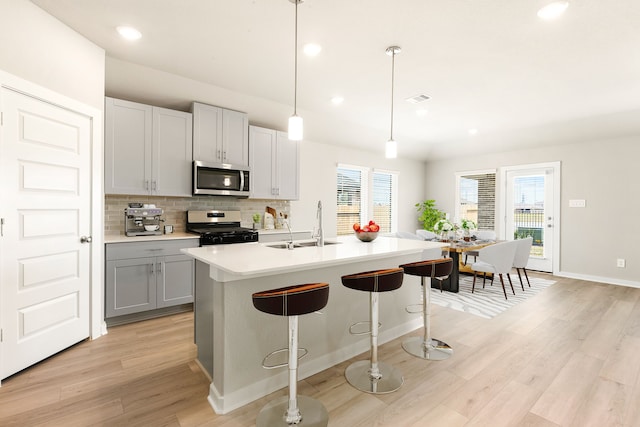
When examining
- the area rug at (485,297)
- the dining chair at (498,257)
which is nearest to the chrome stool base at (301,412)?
the area rug at (485,297)

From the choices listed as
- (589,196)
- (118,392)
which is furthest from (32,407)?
(589,196)

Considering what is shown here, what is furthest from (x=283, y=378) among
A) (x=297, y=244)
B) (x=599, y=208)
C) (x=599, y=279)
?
(x=599, y=208)

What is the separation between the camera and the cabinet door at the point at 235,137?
4.12 m

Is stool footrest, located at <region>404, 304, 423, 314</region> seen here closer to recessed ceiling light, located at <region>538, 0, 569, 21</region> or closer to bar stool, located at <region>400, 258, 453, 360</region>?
bar stool, located at <region>400, 258, 453, 360</region>

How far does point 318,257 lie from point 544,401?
172cm

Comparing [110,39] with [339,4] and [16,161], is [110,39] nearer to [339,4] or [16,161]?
[16,161]

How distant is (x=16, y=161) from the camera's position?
225cm

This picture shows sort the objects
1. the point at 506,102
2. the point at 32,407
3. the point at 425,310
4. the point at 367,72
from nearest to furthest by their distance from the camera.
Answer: the point at 32,407
the point at 425,310
the point at 367,72
the point at 506,102

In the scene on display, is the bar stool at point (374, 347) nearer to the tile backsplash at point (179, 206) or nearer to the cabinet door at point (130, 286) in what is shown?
the cabinet door at point (130, 286)

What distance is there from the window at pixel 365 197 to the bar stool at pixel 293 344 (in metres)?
4.35

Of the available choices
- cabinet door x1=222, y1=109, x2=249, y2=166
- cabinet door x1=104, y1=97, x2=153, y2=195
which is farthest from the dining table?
cabinet door x1=104, y1=97, x2=153, y2=195

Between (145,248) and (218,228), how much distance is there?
1.07 metres

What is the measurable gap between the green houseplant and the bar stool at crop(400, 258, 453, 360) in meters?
4.83

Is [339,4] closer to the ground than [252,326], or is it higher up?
higher up
